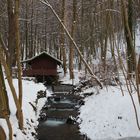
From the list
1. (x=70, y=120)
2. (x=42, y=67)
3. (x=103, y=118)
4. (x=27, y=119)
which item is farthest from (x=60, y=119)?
(x=42, y=67)

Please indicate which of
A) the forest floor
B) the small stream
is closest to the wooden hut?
the small stream

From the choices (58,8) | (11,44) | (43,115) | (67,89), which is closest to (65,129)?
(43,115)

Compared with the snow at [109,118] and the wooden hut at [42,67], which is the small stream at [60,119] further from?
the wooden hut at [42,67]

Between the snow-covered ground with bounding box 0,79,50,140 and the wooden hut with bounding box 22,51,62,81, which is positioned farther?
the wooden hut with bounding box 22,51,62,81

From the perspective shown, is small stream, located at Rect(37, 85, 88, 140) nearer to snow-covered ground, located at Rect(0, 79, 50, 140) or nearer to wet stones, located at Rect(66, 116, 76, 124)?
wet stones, located at Rect(66, 116, 76, 124)

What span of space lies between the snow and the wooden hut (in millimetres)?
15235

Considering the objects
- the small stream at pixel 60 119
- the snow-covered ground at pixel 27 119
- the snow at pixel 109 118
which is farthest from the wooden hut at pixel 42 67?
the snow at pixel 109 118

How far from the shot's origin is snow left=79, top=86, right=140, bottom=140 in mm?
13750

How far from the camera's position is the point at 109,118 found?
15.3 m

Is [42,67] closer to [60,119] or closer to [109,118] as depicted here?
[60,119]

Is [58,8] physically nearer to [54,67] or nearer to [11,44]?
[54,67]

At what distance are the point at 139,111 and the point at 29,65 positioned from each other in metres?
23.2

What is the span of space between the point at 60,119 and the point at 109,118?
3.31 m

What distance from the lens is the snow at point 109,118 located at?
45.1 feet
